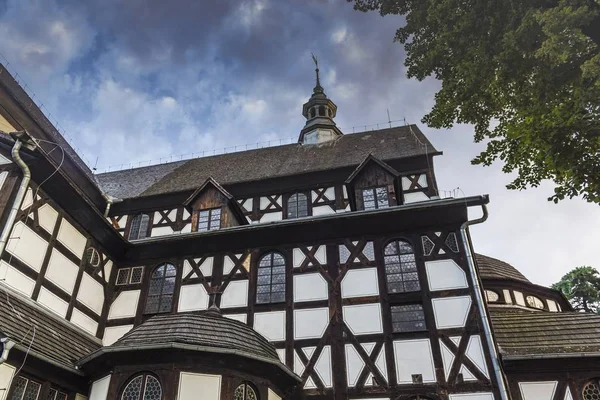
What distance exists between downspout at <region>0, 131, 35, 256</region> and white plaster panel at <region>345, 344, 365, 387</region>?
30.7 ft

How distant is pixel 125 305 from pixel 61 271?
2597 millimetres

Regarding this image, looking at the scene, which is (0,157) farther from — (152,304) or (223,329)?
(223,329)

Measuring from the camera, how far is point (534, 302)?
20156 mm

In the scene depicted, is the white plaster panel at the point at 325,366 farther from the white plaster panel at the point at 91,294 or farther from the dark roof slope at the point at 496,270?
the dark roof slope at the point at 496,270

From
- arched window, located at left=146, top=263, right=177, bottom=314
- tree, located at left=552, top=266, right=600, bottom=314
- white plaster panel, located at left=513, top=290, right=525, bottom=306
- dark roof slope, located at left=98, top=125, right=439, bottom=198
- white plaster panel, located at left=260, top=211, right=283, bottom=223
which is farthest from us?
tree, located at left=552, top=266, right=600, bottom=314

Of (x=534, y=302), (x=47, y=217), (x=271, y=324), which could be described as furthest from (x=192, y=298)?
(x=534, y=302)

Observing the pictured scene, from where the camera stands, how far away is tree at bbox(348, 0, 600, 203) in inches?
277

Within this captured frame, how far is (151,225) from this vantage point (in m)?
18.7

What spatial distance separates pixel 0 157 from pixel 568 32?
13.4 m

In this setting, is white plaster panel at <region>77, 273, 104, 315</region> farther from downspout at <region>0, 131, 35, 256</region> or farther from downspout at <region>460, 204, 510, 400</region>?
downspout at <region>460, 204, 510, 400</region>

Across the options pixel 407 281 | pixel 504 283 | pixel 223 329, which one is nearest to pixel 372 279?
pixel 407 281

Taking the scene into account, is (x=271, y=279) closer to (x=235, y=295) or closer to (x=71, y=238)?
(x=235, y=295)

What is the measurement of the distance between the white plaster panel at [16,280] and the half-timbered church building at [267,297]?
0.07 meters

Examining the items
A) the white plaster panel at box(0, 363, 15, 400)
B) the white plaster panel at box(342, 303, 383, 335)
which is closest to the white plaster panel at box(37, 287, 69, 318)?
the white plaster panel at box(0, 363, 15, 400)
